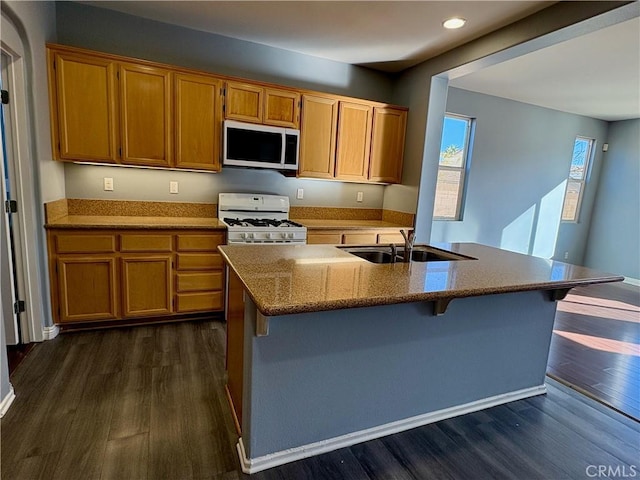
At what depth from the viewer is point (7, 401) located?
1.89 m

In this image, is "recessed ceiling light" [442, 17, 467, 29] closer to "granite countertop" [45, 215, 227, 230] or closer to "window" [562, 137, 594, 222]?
"granite countertop" [45, 215, 227, 230]

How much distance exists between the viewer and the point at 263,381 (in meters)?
1.53

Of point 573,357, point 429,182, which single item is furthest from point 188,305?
point 573,357

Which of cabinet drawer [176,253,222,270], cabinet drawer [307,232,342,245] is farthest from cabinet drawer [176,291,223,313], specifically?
cabinet drawer [307,232,342,245]

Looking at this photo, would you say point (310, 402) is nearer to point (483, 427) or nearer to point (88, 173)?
point (483, 427)

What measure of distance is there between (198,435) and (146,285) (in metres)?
1.56

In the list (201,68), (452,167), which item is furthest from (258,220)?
(452,167)

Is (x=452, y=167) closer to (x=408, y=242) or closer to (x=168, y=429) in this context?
(x=408, y=242)

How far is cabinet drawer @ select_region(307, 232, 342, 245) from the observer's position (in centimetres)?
348

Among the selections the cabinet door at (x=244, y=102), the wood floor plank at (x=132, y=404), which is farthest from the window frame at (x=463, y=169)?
the wood floor plank at (x=132, y=404)

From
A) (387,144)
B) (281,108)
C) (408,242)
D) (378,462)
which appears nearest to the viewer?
(378,462)

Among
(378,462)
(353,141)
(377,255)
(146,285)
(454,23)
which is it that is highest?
(454,23)

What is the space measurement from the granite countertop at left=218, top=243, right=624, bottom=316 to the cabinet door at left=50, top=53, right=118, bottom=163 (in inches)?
66.7

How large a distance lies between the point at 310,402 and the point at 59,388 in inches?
61.2
